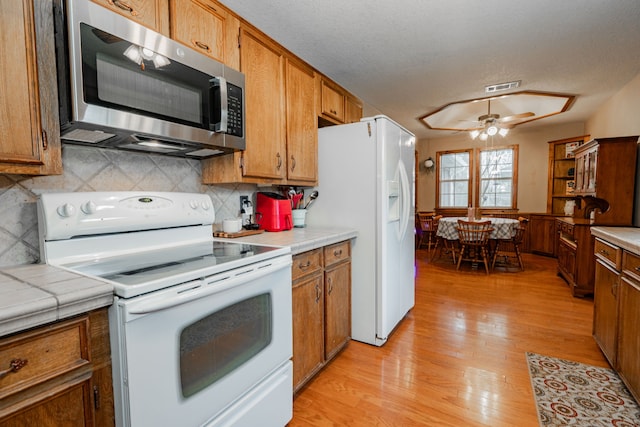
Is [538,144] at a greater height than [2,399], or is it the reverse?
[538,144]

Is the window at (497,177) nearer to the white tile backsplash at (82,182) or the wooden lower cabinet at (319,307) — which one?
the wooden lower cabinet at (319,307)

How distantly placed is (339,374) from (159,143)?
174 centimetres

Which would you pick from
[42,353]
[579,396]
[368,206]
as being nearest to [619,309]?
[579,396]

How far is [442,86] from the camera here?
10.7ft

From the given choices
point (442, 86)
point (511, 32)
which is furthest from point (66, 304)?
point (442, 86)

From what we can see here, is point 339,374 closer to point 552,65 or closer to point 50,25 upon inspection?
point 50,25

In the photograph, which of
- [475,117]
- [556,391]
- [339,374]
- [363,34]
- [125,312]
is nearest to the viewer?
[125,312]

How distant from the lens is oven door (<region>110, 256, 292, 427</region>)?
35.0 inches

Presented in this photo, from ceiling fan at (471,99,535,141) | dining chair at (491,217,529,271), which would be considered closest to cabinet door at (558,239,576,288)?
dining chair at (491,217,529,271)

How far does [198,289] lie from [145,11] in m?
1.24

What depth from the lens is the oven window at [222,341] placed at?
1.04 meters

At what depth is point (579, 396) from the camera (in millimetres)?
1730

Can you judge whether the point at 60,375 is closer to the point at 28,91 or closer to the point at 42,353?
the point at 42,353

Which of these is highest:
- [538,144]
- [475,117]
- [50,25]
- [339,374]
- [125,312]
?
[475,117]
